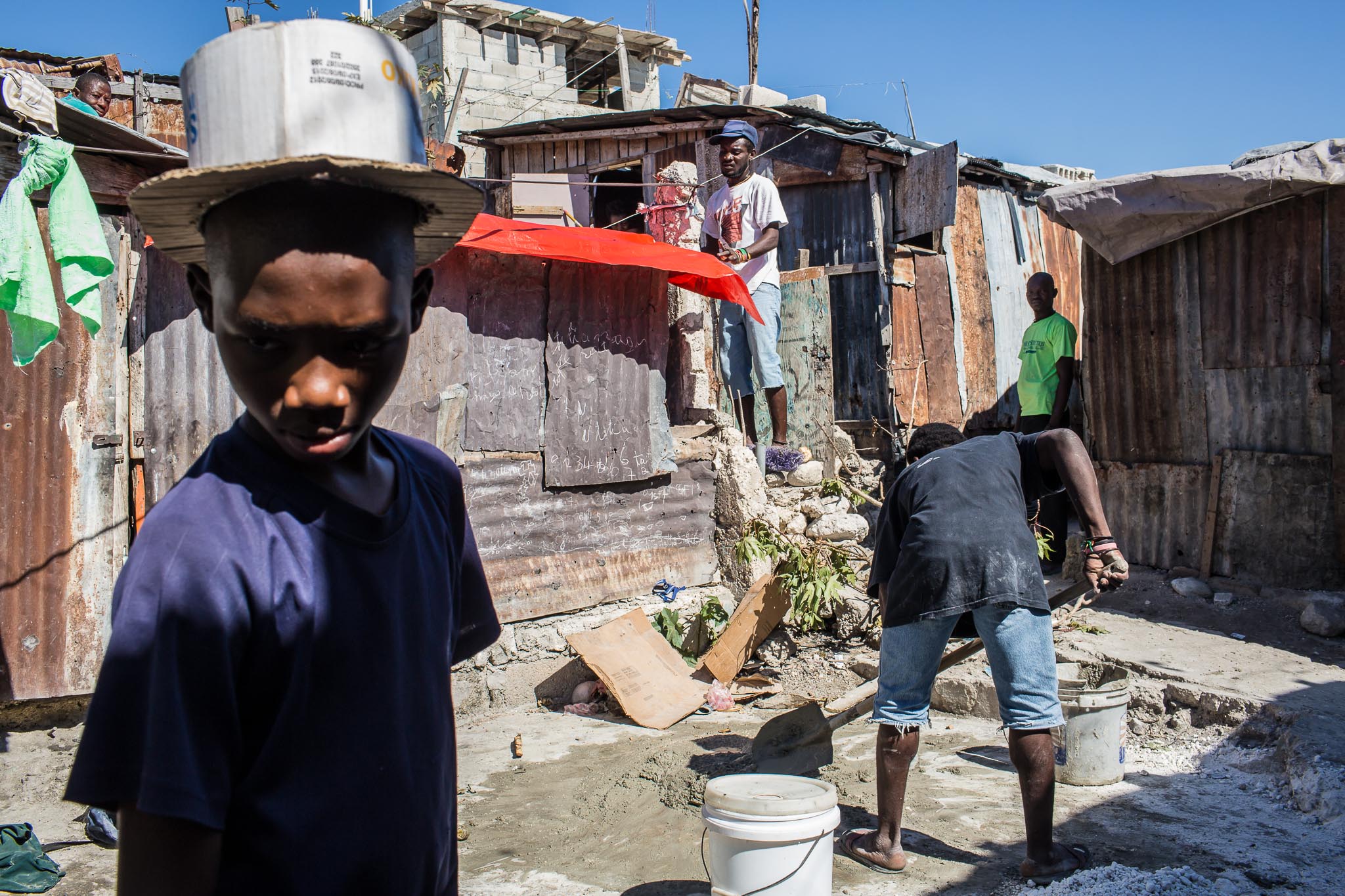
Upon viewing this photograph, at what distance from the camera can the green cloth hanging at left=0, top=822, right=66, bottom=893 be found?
3.68m

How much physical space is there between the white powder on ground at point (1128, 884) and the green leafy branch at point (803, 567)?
320 centimetres

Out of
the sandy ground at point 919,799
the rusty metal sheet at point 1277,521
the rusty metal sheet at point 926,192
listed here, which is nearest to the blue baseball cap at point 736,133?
the rusty metal sheet at point 926,192

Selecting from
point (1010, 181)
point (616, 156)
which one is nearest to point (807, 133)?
point (616, 156)

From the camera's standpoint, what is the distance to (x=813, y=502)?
7.80 meters

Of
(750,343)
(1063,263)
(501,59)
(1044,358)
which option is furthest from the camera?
(501,59)

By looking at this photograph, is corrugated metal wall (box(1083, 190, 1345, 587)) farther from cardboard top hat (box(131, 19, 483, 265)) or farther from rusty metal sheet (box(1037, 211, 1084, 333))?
cardboard top hat (box(131, 19, 483, 265))

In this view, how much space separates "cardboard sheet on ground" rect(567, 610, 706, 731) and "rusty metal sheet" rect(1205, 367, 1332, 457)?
4.62 metres

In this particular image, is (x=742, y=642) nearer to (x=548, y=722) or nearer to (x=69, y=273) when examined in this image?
(x=548, y=722)

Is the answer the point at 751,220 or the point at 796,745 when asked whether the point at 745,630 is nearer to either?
the point at 796,745

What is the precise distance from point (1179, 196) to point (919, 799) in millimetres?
5271

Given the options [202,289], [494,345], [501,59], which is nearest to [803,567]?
[494,345]

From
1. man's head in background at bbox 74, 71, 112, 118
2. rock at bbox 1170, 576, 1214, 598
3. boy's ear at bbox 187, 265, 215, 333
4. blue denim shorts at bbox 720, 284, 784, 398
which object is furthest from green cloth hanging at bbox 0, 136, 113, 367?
rock at bbox 1170, 576, 1214, 598

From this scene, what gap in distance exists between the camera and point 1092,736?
181 inches

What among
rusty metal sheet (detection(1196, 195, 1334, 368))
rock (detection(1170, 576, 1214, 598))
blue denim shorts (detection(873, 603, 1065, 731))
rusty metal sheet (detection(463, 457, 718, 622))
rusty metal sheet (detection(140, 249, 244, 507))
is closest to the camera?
blue denim shorts (detection(873, 603, 1065, 731))
